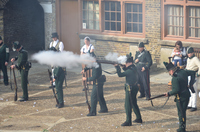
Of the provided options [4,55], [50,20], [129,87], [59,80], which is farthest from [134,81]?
[50,20]

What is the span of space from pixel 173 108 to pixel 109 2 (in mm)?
8559

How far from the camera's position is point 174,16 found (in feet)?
55.3

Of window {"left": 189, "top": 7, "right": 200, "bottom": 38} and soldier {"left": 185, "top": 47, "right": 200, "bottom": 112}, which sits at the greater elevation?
window {"left": 189, "top": 7, "right": 200, "bottom": 38}

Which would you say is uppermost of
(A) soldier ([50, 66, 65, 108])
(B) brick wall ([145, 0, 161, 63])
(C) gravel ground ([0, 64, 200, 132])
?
(B) brick wall ([145, 0, 161, 63])

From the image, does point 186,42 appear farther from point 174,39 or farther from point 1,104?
point 1,104

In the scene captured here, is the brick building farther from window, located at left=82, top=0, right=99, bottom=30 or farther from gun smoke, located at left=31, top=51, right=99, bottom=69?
gun smoke, located at left=31, top=51, right=99, bottom=69

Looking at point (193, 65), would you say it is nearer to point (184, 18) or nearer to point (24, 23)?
point (184, 18)

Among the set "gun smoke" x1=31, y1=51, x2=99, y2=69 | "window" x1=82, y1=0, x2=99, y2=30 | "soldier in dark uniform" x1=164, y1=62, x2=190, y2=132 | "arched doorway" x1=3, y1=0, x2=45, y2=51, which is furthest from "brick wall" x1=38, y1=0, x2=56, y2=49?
"soldier in dark uniform" x1=164, y1=62, x2=190, y2=132

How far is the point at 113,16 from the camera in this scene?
18500 millimetres

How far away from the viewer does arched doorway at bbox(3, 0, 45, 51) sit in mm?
20750

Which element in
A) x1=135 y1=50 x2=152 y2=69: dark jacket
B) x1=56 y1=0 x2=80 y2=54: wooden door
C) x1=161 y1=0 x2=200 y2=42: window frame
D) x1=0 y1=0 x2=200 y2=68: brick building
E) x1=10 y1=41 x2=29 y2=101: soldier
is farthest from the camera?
x1=56 y1=0 x2=80 y2=54: wooden door

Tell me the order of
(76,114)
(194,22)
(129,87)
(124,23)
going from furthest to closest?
(124,23) → (194,22) → (76,114) → (129,87)

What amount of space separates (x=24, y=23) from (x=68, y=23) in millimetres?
A: 4065

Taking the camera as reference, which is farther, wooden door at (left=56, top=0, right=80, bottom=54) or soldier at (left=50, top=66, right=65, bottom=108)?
wooden door at (left=56, top=0, right=80, bottom=54)
